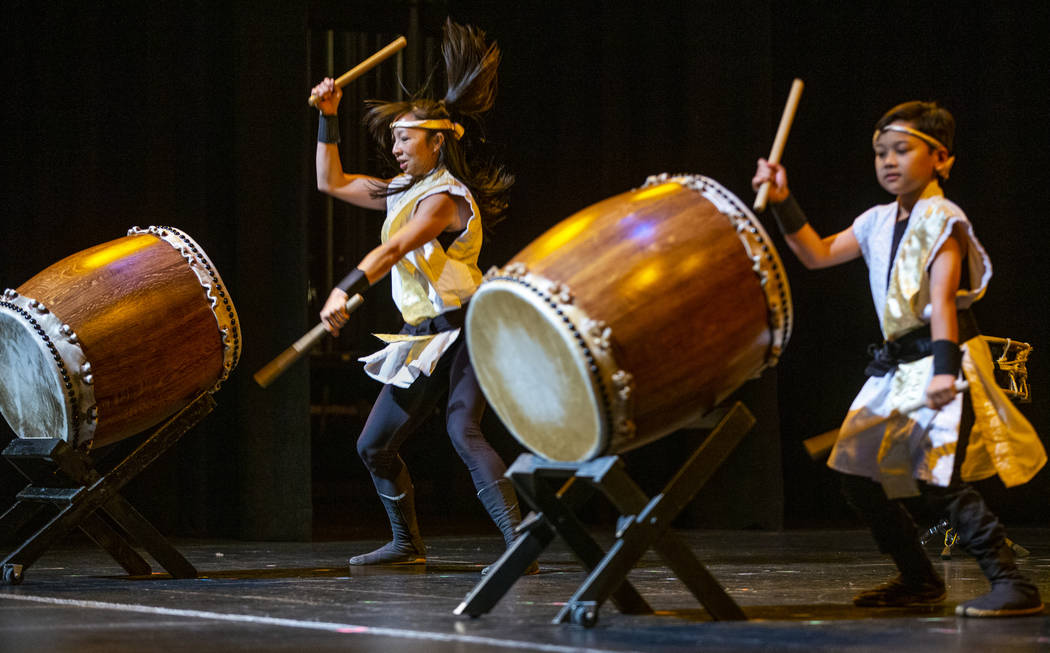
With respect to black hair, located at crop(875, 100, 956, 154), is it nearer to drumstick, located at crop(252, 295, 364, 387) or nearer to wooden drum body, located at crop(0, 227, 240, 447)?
drumstick, located at crop(252, 295, 364, 387)

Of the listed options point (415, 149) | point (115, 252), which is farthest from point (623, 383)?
point (115, 252)

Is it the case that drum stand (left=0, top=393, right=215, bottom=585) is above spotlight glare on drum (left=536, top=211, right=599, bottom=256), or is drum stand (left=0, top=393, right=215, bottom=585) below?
below

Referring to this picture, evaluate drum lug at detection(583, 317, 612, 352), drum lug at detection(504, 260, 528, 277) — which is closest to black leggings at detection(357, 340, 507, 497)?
drum lug at detection(504, 260, 528, 277)

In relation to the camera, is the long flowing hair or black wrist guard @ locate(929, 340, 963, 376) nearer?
black wrist guard @ locate(929, 340, 963, 376)

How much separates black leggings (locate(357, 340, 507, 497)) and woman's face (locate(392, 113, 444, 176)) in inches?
18.0

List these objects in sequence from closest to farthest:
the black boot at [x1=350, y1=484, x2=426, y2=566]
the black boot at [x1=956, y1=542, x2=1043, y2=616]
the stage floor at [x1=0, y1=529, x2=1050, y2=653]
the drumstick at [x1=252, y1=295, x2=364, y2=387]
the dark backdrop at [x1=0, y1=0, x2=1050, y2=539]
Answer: the stage floor at [x1=0, y1=529, x2=1050, y2=653] → the black boot at [x1=956, y1=542, x2=1043, y2=616] → the drumstick at [x1=252, y1=295, x2=364, y2=387] → the black boot at [x1=350, y1=484, x2=426, y2=566] → the dark backdrop at [x1=0, y1=0, x2=1050, y2=539]

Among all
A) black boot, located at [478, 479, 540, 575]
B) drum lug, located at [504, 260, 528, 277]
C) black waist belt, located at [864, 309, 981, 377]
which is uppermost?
drum lug, located at [504, 260, 528, 277]

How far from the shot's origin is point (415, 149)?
3.85 m

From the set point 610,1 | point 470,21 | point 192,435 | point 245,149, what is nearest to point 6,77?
point 245,149

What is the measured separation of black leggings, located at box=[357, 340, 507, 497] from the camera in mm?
3812

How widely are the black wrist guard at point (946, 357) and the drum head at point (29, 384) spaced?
201cm

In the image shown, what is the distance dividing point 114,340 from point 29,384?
9.7 inches

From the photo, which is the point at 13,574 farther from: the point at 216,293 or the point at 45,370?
the point at 216,293

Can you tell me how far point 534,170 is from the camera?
5.99 m
